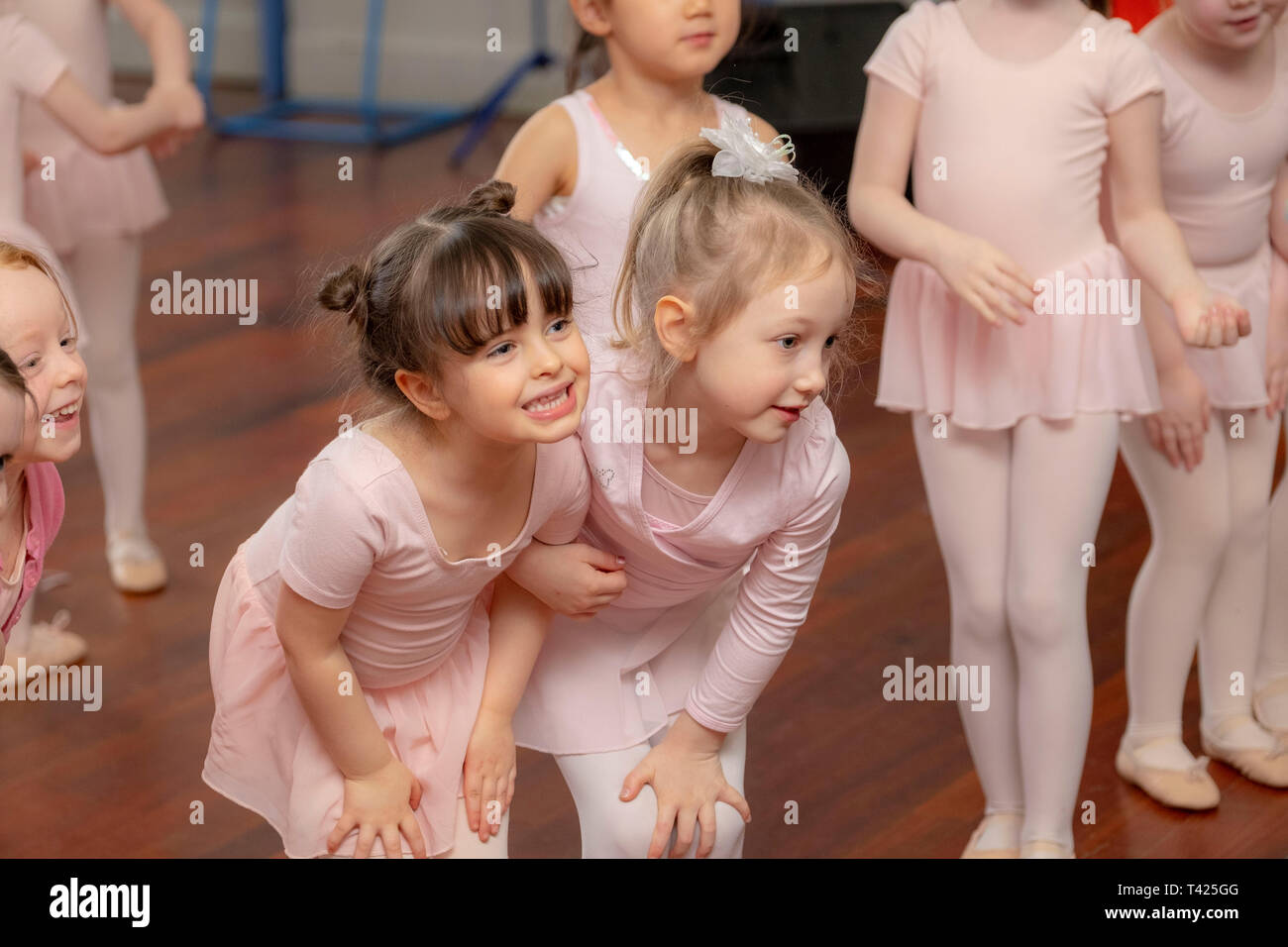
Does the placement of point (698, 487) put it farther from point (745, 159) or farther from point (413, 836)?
point (413, 836)

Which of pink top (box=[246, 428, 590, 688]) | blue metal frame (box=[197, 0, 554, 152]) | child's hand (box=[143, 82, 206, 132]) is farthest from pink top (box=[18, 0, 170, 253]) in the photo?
blue metal frame (box=[197, 0, 554, 152])

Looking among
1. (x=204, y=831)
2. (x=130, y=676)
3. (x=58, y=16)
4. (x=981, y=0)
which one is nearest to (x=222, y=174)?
(x=58, y=16)

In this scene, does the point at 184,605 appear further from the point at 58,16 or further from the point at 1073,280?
the point at 1073,280

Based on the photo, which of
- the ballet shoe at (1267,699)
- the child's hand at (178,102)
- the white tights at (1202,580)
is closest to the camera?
the white tights at (1202,580)

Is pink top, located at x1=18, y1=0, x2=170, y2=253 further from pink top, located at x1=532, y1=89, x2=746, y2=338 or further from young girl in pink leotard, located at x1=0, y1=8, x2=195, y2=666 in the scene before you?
pink top, located at x1=532, y1=89, x2=746, y2=338

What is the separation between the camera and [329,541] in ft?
4.46

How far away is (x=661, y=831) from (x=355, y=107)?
428 centimetres

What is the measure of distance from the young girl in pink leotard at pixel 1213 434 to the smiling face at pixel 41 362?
1227 millimetres

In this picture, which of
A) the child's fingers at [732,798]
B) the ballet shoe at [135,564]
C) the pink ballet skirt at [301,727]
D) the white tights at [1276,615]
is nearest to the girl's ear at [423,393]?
the pink ballet skirt at [301,727]

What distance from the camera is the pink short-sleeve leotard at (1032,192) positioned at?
1.81m

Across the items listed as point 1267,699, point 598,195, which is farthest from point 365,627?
point 1267,699

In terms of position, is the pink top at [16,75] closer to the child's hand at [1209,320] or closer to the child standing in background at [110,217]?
the child standing in background at [110,217]

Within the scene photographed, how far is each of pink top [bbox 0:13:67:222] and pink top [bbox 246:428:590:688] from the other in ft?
3.14

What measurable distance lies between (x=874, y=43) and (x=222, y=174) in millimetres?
2441
